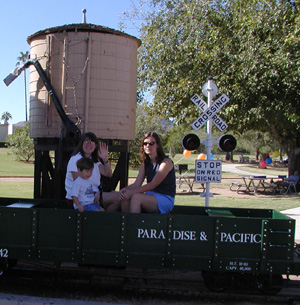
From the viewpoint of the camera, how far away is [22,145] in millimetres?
39438

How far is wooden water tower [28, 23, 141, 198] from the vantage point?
25.8ft

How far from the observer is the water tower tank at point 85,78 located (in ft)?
25.8

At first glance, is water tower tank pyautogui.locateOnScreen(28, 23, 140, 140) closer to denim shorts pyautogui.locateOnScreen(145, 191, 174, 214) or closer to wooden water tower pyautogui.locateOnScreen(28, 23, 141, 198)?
wooden water tower pyautogui.locateOnScreen(28, 23, 141, 198)

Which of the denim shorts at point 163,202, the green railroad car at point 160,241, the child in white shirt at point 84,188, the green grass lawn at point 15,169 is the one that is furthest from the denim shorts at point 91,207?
the green grass lawn at point 15,169

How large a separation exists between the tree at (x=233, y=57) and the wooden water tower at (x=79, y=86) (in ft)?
24.3

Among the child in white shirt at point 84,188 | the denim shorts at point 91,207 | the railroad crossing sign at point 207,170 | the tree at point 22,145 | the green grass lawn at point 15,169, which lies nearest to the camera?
the child in white shirt at point 84,188

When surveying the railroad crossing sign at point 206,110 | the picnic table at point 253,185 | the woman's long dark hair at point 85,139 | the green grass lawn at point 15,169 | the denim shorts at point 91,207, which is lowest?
the green grass lawn at point 15,169

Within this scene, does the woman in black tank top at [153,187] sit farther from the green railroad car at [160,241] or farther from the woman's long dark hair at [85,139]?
the woman's long dark hair at [85,139]

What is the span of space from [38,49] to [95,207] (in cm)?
460

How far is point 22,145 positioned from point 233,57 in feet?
97.3

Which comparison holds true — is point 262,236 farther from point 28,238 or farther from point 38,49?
point 38,49

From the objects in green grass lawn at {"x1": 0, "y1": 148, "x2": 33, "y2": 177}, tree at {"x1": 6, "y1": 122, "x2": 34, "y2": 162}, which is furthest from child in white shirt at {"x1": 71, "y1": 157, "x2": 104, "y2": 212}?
tree at {"x1": 6, "y1": 122, "x2": 34, "y2": 162}

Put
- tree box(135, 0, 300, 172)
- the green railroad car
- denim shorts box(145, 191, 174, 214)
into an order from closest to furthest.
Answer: the green railroad car
denim shorts box(145, 191, 174, 214)
tree box(135, 0, 300, 172)

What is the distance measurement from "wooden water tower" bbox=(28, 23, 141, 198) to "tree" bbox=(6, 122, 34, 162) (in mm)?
32023
